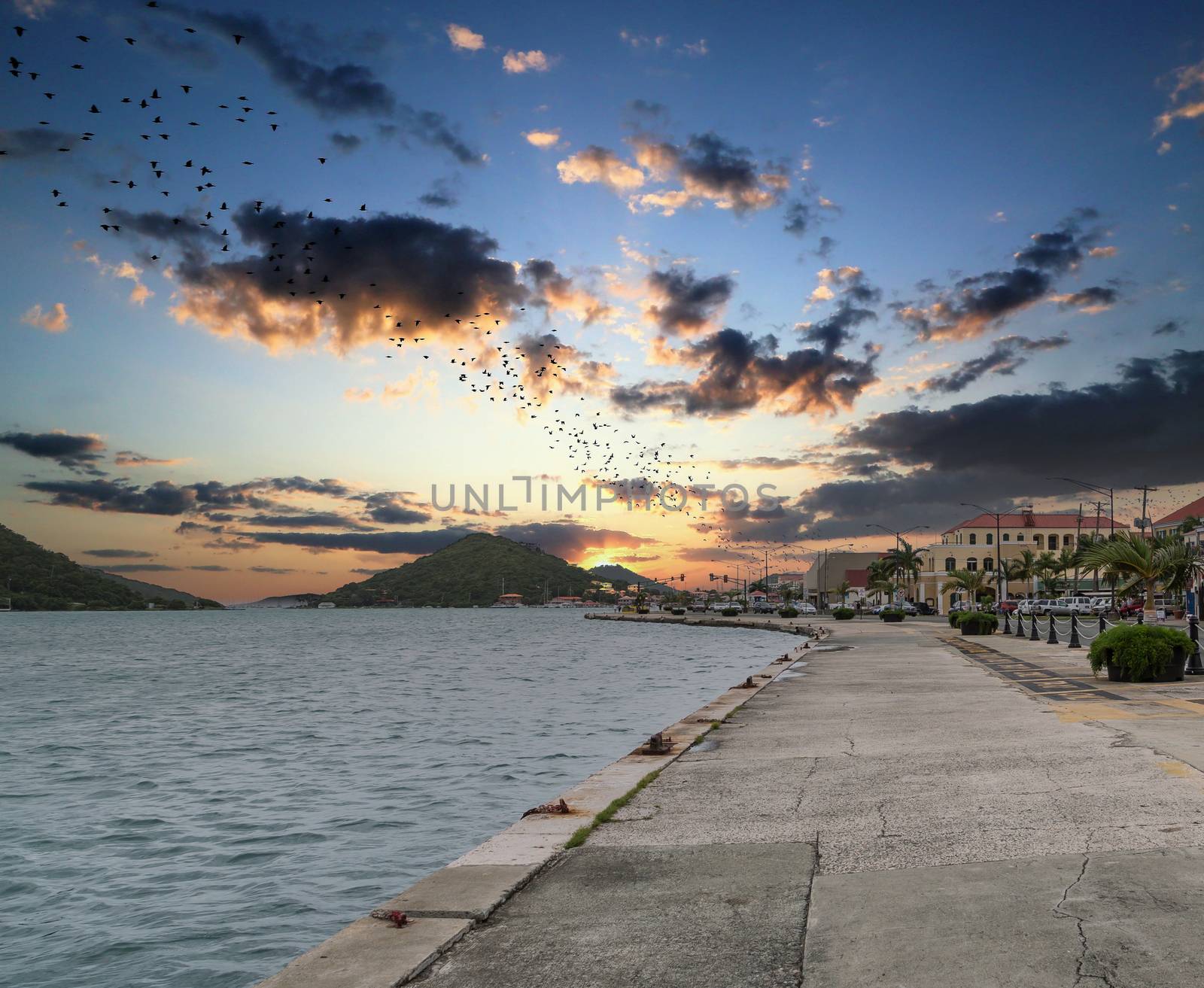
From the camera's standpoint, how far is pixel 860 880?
7043 mm

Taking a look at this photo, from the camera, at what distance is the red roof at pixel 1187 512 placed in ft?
350

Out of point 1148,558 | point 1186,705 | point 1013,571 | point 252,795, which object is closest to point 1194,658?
point 1186,705

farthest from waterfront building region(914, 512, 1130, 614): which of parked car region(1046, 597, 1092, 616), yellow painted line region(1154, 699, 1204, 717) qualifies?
yellow painted line region(1154, 699, 1204, 717)

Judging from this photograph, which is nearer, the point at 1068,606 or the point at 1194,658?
the point at 1194,658

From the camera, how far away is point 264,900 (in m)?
11.5

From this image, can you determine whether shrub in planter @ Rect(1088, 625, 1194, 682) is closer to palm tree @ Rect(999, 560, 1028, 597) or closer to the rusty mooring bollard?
the rusty mooring bollard

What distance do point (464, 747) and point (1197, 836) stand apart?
19627mm

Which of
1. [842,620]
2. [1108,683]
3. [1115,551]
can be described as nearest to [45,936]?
[1108,683]

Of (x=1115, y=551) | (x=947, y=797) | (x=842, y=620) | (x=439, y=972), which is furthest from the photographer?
(x=842, y=620)

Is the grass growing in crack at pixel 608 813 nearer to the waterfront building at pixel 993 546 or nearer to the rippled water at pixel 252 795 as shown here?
the rippled water at pixel 252 795

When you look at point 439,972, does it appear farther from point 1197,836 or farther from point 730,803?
point 1197,836

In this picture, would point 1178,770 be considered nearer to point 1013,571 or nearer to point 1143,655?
point 1143,655

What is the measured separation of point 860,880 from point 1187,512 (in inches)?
4724

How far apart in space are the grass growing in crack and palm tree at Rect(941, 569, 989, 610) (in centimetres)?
9682
